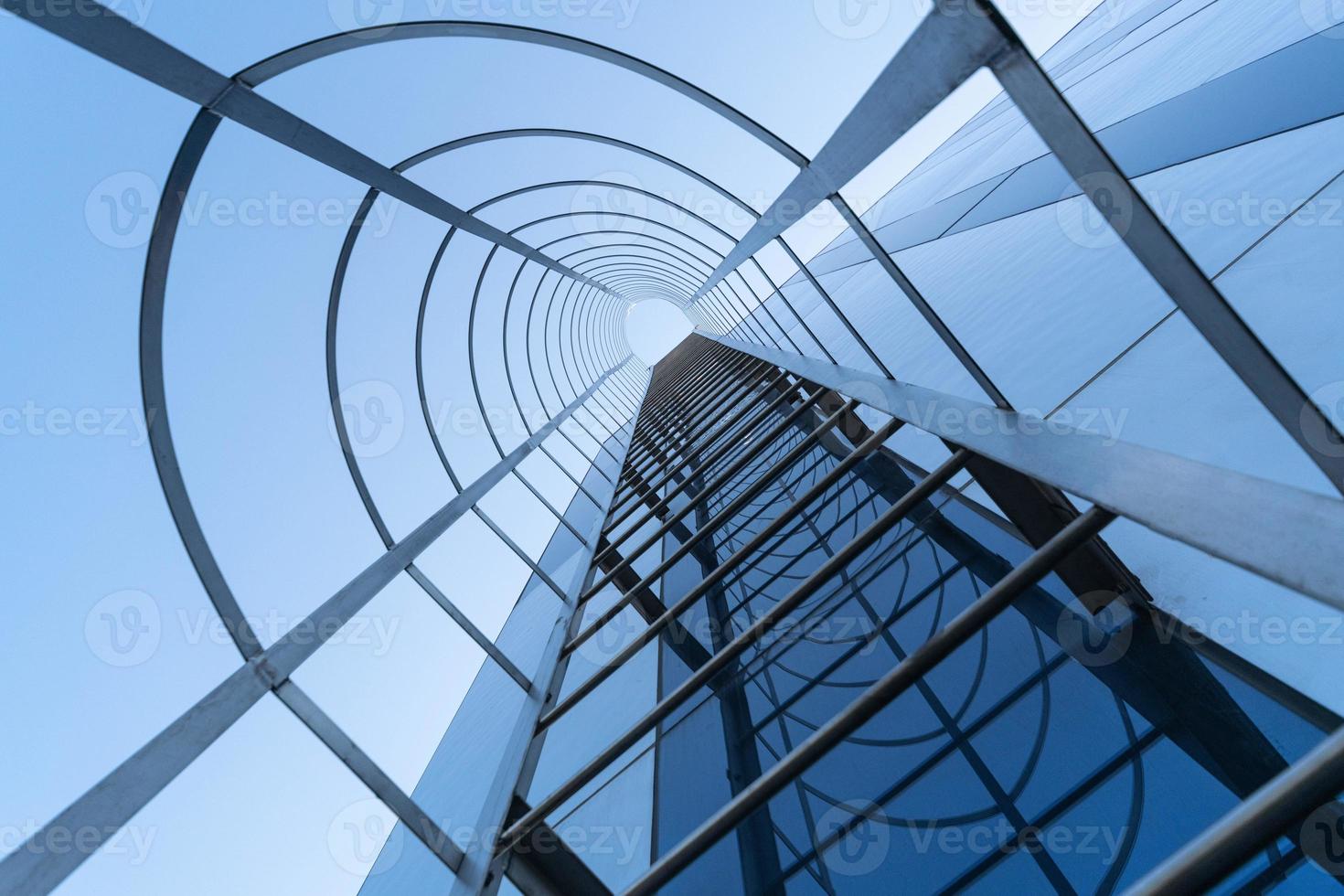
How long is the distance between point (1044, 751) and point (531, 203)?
394 inches

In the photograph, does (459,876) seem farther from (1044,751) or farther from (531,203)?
(531,203)
